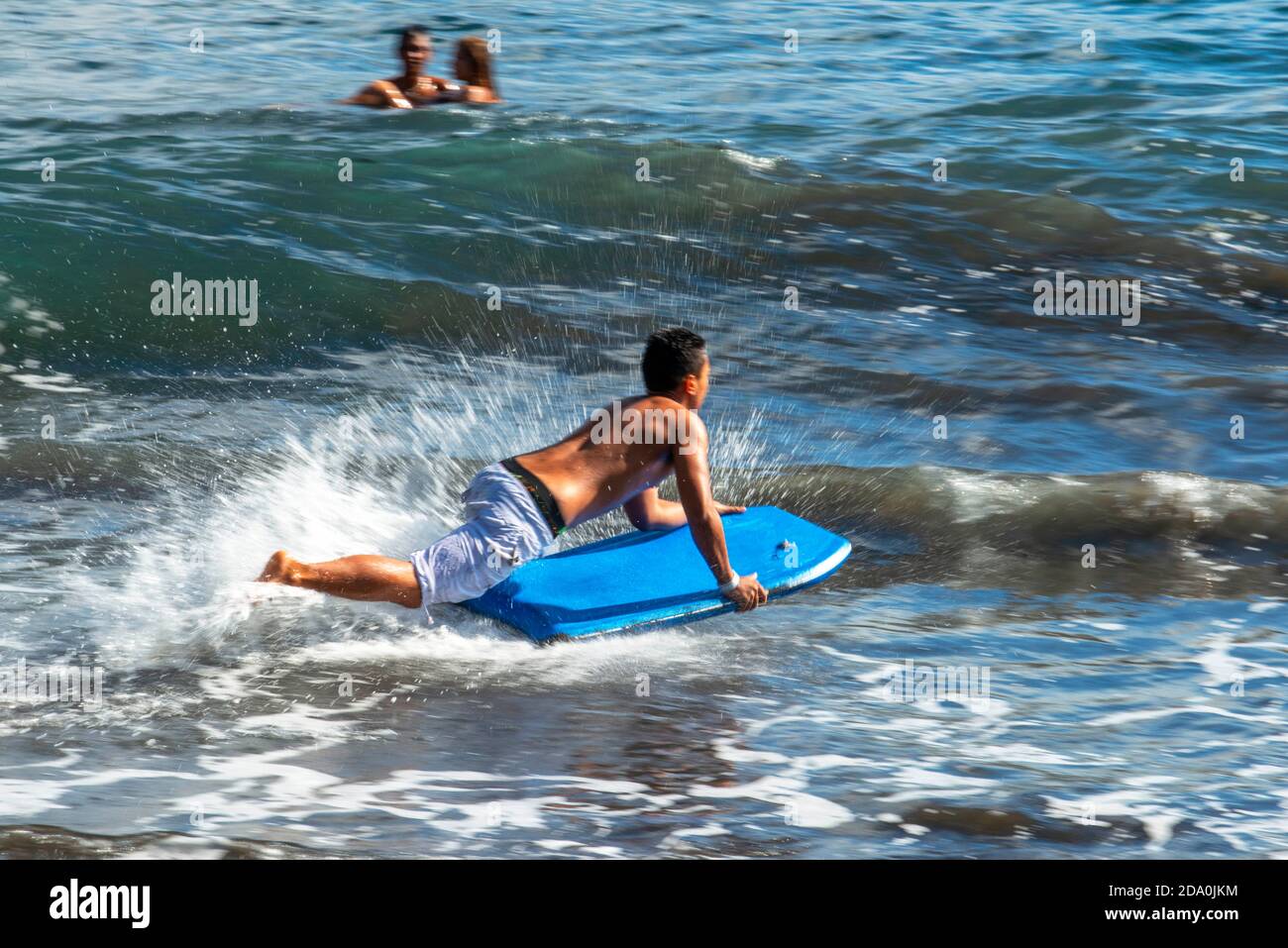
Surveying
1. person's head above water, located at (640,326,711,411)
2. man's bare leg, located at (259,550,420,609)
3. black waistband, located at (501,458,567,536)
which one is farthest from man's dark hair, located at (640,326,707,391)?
man's bare leg, located at (259,550,420,609)

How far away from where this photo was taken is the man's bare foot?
5.25m

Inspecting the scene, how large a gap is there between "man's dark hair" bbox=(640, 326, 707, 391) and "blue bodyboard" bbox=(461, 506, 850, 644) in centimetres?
75

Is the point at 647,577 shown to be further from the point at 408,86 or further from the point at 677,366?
the point at 408,86

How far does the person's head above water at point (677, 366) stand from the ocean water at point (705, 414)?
0.99 meters

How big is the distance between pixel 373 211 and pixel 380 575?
810 cm

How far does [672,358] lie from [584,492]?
633 millimetres

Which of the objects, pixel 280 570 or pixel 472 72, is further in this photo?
pixel 472 72

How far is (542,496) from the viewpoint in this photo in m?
5.64

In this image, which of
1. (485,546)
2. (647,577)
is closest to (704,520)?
(647,577)

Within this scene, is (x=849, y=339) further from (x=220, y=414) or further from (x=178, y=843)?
(x=178, y=843)

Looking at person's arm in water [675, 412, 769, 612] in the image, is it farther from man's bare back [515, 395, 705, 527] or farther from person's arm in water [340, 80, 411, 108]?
person's arm in water [340, 80, 411, 108]

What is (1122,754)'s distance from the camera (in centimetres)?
472

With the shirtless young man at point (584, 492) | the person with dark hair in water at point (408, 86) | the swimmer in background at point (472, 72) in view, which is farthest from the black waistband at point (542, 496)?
the swimmer in background at point (472, 72)

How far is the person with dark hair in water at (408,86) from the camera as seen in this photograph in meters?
15.3
